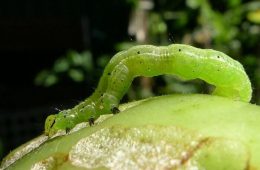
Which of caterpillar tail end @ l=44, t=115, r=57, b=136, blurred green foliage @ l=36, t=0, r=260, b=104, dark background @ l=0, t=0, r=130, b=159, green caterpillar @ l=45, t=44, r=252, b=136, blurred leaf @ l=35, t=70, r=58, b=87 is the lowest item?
dark background @ l=0, t=0, r=130, b=159

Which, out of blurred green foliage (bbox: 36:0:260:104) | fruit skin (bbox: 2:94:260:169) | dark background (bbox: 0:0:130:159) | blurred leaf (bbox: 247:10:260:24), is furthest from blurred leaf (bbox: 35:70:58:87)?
fruit skin (bbox: 2:94:260:169)

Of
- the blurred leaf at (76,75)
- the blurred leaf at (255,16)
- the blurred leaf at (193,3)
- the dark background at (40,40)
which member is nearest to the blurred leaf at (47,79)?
the blurred leaf at (76,75)

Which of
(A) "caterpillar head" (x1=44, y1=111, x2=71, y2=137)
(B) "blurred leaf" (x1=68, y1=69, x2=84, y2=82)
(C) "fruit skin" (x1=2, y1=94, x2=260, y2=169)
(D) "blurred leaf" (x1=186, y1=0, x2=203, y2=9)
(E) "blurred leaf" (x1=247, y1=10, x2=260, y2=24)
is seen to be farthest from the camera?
(B) "blurred leaf" (x1=68, y1=69, x2=84, y2=82)

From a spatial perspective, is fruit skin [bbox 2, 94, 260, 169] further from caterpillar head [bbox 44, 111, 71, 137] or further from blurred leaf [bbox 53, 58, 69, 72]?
blurred leaf [bbox 53, 58, 69, 72]

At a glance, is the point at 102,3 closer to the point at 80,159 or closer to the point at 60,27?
the point at 60,27

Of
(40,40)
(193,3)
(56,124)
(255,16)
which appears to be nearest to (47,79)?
(193,3)

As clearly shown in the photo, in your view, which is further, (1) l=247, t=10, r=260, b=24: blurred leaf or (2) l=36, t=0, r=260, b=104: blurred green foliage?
(2) l=36, t=0, r=260, b=104: blurred green foliage
